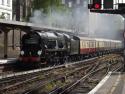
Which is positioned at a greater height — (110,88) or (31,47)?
(31,47)

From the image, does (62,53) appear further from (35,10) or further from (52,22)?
(35,10)

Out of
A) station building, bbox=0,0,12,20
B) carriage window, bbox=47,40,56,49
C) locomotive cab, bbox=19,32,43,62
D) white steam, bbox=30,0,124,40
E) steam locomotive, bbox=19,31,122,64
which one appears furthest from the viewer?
white steam, bbox=30,0,124,40

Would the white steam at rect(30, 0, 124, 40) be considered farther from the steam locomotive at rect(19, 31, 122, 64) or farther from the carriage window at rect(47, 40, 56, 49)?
the carriage window at rect(47, 40, 56, 49)

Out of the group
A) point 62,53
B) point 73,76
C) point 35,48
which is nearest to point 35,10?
point 62,53

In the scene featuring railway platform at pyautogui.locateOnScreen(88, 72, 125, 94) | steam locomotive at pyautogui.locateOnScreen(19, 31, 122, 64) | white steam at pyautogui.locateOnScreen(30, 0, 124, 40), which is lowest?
railway platform at pyautogui.locateOnScreen(88, 72, 125, 94)

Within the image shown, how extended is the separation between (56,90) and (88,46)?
30090 mm

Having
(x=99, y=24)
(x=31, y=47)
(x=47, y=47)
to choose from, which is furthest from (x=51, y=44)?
(x=99, y=24)

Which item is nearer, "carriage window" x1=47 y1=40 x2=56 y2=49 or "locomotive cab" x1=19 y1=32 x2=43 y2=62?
"locomotive cab" x1=19 y1=32 x2=43 y2=62

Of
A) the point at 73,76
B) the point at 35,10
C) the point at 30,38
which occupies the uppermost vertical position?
the point at 35,10

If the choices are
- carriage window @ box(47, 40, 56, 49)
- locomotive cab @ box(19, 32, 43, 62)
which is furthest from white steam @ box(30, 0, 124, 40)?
locomotive cab @ box(19, 32, 43, 62)

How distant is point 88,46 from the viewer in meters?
46.0

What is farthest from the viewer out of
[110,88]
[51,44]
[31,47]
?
[51,44]

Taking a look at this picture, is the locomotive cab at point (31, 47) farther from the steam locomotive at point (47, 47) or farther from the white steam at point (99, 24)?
the white steam at point (99, 24)

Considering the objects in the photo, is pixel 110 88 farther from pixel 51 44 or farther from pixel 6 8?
pixel 6 8
